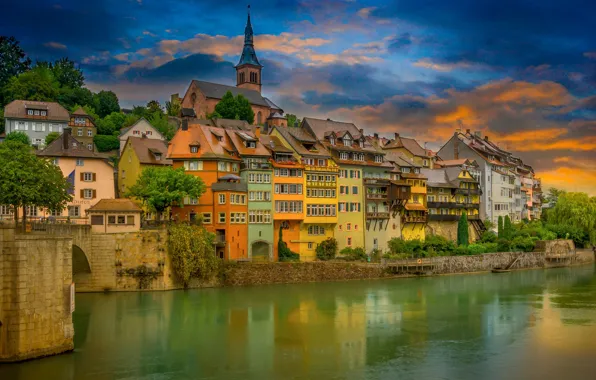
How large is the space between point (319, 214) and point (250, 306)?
23114 millimetres

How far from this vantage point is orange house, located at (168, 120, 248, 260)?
62719mm

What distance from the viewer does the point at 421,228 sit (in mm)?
84188

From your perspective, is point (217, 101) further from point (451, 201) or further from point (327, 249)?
point (327, 249)

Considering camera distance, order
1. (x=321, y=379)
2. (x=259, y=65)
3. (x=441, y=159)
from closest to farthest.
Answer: (x=321, y=379) → (x=441, y=159) → (x=259, y=65)

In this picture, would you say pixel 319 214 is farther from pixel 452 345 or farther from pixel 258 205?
pixel 452 345

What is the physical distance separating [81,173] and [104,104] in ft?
160

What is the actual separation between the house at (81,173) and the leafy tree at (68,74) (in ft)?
176

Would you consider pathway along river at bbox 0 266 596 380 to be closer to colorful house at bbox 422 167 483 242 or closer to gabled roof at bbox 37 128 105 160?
gabled roof at bbox 37 128 105 160

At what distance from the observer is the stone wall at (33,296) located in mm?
28969

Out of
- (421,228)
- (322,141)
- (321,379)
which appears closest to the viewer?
(321,379)

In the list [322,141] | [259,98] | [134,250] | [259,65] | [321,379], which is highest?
[259,65]

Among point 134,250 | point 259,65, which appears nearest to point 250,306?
point 134,250

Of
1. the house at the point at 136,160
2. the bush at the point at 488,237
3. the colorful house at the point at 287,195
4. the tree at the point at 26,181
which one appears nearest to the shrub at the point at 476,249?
the bush at the point at 488,237

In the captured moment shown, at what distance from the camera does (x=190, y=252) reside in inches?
2160
